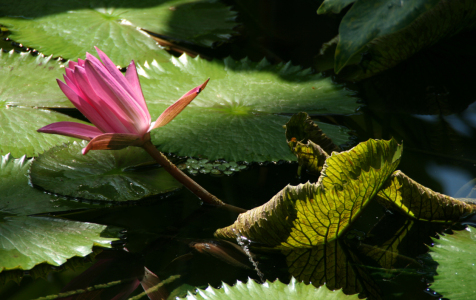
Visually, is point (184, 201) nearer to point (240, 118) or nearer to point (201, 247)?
point (201, 247)

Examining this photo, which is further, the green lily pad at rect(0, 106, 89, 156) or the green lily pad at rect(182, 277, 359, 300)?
the green lily pad at rect(0, 106, 89, 156)

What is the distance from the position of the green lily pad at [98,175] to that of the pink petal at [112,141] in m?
0.20

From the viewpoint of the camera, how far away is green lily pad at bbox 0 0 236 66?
175 centimetres

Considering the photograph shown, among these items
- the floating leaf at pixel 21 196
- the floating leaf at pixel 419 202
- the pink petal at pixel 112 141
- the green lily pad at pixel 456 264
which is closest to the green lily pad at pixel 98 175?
the floating leaf at pixel 21 196

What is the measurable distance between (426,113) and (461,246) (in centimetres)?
75

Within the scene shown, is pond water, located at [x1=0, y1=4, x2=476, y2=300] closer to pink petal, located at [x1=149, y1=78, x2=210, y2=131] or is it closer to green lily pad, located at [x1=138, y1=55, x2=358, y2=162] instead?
green lily pad, located at [x1=138, y1=55, x2=358, y2=162]

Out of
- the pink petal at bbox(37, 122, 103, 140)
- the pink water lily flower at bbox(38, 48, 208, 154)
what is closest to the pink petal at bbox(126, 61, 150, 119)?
the pink water lily flower at bbox(38, 48, 208, 154)

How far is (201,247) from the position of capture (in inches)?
33.2

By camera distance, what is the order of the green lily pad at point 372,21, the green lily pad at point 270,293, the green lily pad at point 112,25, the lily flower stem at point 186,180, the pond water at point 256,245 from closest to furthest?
the green lily pad at point 270,293
the pond water at point 256,245
the lily flower stem at point 186,180
the green lily pad at point 372,21
the green lily pad at point 112,25

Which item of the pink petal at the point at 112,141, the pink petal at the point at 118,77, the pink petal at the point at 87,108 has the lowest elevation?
the pink petal at the point at 112,141

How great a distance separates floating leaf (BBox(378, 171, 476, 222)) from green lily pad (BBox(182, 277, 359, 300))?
0.26 metres

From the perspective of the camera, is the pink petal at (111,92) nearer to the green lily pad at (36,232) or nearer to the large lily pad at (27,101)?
the green lily pad at (36,232)

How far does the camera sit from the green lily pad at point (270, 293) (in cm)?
64

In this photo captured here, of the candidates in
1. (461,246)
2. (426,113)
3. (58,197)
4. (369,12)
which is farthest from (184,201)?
(426,113)
